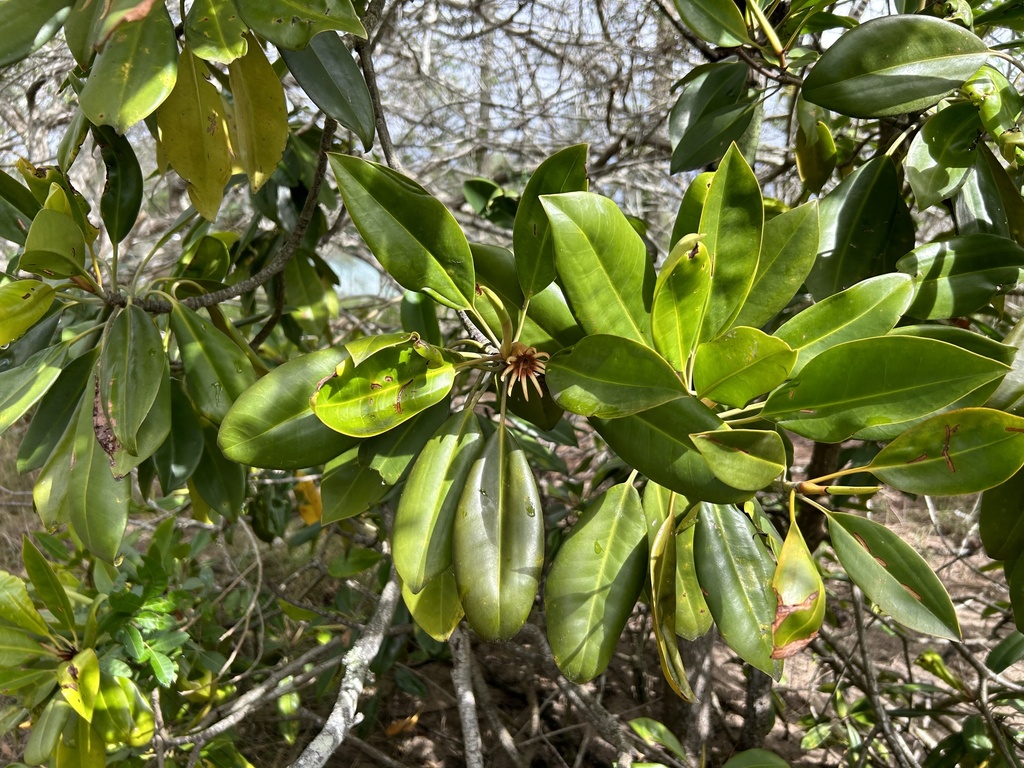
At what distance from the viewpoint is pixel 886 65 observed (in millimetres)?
741

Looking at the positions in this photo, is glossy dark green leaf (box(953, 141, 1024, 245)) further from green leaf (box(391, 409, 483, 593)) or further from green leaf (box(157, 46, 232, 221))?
green leaf (box(157, 46, 232, 221))

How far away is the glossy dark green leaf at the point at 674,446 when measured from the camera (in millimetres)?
528

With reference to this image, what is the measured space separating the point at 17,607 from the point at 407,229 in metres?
0.95

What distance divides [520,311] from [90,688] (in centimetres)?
93

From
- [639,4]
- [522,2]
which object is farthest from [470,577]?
[639,4]

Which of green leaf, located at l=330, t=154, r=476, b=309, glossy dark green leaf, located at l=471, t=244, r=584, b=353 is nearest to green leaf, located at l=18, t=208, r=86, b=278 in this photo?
green leaf, located at l=330, t=154, r=476, b=309

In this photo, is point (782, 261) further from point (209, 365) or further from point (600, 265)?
point (209, 365)

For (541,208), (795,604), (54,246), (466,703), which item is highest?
(54,246)

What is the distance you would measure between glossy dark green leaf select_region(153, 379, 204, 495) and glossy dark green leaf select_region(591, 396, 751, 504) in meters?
0.66

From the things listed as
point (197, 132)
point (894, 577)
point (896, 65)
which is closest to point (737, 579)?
point (894, 577)

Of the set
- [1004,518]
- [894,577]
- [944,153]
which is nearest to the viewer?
[894,577]

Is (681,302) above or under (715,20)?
under

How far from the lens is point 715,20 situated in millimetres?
861

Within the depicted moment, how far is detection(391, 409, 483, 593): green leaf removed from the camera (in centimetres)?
61
